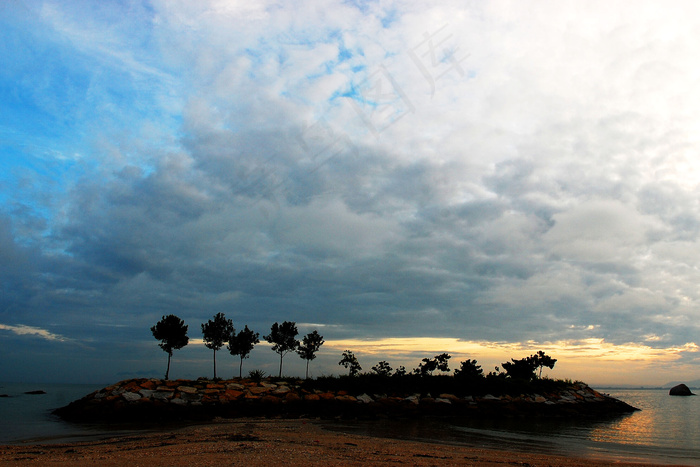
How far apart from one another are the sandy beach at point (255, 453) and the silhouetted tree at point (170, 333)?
86.0ft

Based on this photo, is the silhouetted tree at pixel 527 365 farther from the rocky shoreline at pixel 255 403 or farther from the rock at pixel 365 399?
the rock at pixel 365 399

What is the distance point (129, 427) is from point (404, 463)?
19.0 meters

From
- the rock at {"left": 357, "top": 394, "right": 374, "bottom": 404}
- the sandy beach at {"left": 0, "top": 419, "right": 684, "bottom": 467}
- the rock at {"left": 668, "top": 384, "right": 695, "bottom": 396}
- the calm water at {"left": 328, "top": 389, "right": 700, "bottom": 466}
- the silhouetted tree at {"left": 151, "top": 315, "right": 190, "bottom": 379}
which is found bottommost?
the rock at {"left": 668, "top": 384, "right": 695, "bottom": 396}

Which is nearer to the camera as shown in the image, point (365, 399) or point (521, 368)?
point (365, 399)

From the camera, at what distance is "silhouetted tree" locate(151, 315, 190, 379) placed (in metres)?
42.1

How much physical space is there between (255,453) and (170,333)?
33.4 metres

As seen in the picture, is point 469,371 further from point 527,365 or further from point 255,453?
point 255,453

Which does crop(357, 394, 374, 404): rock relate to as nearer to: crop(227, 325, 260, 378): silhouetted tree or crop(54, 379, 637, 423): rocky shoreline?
crop(54, 379, 637, 423): rocky shoreline

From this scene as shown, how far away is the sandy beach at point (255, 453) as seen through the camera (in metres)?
11.3

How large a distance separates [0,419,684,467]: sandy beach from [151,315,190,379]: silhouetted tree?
26.2 m

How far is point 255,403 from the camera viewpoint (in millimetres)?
30859

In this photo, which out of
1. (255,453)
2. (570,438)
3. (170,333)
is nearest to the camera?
(255,453)

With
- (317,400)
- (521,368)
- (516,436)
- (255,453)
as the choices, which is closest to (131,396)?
(317,400)

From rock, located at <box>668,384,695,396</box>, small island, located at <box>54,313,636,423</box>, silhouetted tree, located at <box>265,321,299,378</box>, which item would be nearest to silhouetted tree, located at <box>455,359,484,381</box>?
small island, located at <box>54,313,636,423</box>
